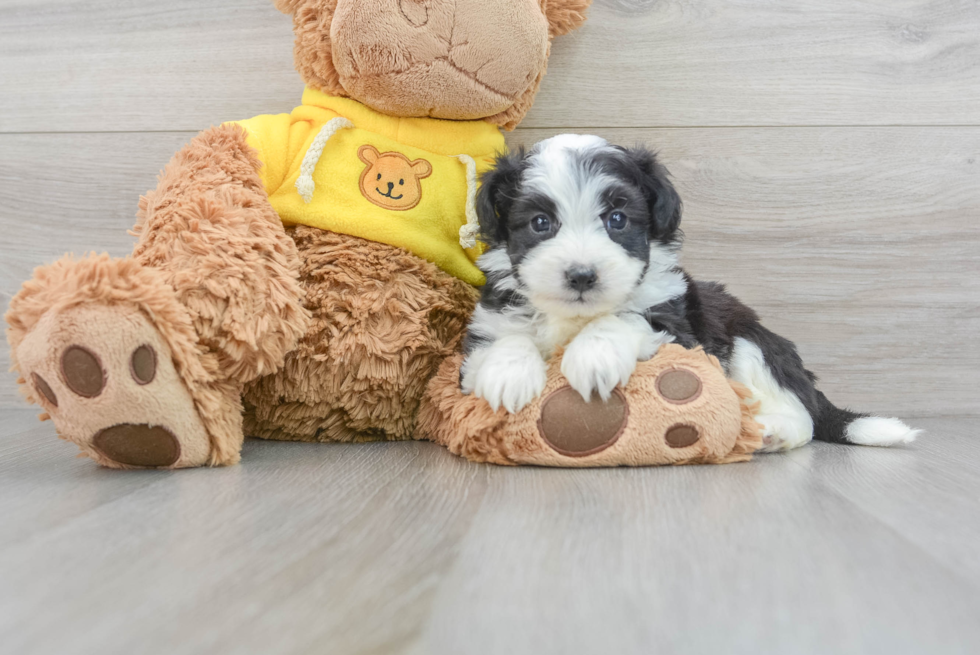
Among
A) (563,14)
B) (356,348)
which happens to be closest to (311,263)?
(356,348)

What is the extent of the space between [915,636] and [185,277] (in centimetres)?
121

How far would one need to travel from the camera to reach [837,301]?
208 cm

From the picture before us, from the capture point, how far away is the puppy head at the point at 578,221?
1326 millimetres

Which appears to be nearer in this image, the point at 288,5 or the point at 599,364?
the point at 599,364

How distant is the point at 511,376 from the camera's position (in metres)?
1.35

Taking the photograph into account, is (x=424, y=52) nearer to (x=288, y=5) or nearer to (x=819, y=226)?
(x=288, y=5)

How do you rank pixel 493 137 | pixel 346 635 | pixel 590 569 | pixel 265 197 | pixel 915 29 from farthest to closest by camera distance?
pixel 915 29 → pixel 493 137 → pixel 265 197 → pixel 590 569 → pixel 346 635

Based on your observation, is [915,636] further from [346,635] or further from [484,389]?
[484,389]

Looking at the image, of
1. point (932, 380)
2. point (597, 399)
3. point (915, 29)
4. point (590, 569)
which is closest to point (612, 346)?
point (597, 399)

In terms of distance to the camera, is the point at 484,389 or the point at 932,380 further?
the point at 932,380

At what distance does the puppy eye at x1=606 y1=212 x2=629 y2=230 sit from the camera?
1.42m

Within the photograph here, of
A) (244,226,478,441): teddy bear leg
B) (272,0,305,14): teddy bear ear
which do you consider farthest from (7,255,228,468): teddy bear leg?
(272,0,305,14): teddy bear ear

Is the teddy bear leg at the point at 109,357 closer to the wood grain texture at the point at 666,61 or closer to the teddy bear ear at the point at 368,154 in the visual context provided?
the teddy bear ear at the point at 368,154

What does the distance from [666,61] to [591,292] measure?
1.05m
